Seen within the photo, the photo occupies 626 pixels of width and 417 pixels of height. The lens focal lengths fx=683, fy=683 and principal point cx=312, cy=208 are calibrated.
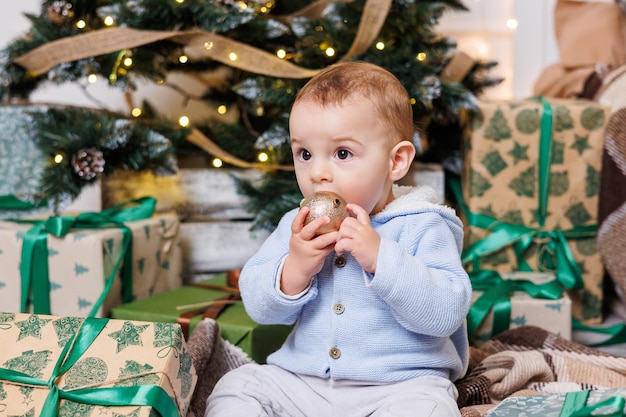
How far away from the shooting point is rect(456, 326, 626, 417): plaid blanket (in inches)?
42.0

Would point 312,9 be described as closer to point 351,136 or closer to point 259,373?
point 351,136

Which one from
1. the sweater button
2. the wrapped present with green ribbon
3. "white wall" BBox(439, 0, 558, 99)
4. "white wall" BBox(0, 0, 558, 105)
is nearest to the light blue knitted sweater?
the sweater button

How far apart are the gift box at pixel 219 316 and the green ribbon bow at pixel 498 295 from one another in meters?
0.38

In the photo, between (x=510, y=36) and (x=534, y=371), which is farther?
(x=510, y=36)

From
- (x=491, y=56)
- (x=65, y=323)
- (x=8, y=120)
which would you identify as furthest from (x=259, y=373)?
(x=491, y=56)

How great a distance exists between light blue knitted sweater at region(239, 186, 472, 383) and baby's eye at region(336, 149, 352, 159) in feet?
0.40

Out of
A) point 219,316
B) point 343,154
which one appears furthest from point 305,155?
point 219,316

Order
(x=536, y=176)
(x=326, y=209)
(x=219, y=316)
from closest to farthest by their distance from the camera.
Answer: (x=326, y=209) → (x=219, y=316) → (x=536, y=176)

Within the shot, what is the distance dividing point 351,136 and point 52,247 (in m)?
0.75

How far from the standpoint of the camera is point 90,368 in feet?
2.76

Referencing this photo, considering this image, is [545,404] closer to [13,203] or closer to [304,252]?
[304,252]

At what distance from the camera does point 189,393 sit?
Answer: 90cm

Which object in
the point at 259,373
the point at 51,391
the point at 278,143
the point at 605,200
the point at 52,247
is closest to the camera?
the point at 51,391

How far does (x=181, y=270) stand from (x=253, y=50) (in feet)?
1.88
